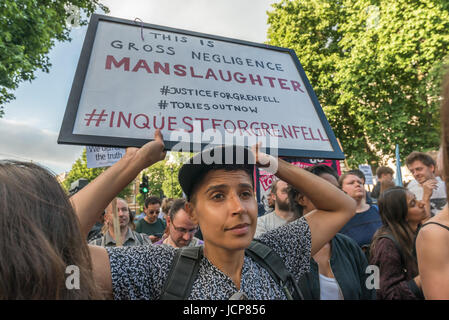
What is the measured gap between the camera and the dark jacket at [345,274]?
6.88ft

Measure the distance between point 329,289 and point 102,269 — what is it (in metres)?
1.46

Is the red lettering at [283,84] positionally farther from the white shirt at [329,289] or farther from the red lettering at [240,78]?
the white shirt at [329,289]

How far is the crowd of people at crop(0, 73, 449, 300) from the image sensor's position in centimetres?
84

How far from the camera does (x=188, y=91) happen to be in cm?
176

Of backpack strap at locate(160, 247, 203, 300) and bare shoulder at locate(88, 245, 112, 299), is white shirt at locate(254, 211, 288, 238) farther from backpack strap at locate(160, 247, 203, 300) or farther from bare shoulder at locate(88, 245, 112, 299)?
bare shoulder at locate(88, 245, 112, 299)

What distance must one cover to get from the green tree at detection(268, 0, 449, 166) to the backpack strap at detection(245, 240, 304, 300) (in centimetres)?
954

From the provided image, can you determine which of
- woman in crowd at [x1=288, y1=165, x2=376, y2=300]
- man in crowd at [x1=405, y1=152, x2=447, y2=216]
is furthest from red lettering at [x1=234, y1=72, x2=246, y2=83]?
man in crowd at [x1=405, y1=152, x2=447, y2=216]

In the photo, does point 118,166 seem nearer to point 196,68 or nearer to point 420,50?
point 196,68

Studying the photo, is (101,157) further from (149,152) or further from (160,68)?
(149,152)

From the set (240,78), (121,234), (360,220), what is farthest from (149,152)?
(121,234)

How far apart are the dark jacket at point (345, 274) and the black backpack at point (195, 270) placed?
2.04 ft

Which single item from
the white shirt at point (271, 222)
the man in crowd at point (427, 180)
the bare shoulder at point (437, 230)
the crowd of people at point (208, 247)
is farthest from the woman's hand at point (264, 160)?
the man in crowd at point (427, 180)

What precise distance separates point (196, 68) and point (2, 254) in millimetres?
1359

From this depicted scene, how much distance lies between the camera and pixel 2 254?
791mm
